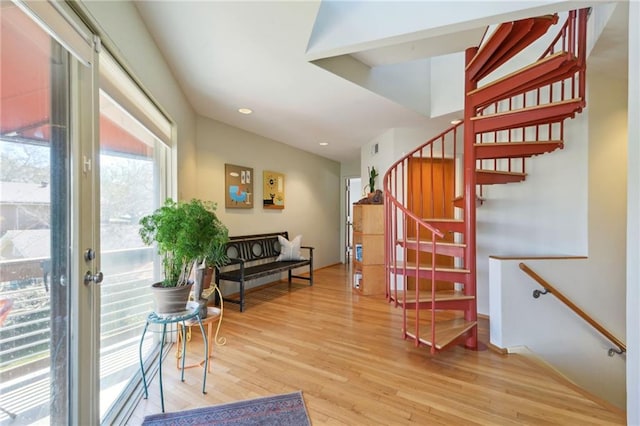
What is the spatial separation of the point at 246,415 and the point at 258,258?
2795 millimetres

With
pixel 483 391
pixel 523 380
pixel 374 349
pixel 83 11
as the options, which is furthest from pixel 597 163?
pixel 83 11

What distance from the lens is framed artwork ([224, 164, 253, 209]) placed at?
3998 mm

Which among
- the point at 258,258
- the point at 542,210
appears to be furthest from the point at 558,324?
the point at 258,258

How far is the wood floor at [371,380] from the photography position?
64.1 inches

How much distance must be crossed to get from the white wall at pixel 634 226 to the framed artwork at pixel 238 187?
3967mm

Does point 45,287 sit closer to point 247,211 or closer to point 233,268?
point 233,268

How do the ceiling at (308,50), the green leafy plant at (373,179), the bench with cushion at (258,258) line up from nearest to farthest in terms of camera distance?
the ceiling at (308,50), the bench with cushion at (258,258), the green leafy plant at (373,179)

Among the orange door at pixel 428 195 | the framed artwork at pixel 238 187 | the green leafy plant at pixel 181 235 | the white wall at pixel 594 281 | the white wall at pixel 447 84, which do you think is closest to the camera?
the green leafy plant at pixel 181 235

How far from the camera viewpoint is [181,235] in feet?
5.03

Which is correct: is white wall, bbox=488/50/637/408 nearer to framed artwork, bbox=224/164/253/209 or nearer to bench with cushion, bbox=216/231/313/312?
bench with cushion, bbox=216/231/313/312

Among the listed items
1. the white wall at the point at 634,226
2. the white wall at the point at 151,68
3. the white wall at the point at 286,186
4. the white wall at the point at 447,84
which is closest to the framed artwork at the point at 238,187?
the white wall at the point at 286,186

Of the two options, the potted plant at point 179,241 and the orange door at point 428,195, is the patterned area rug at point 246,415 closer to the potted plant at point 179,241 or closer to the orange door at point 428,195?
the potted plant at point 179,241

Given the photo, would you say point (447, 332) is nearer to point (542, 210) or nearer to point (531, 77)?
point (542, 210)

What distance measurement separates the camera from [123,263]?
Result: 182cm
